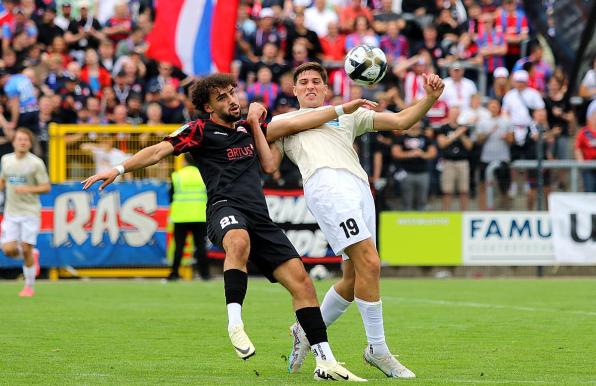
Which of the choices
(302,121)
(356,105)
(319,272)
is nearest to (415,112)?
(356,105)

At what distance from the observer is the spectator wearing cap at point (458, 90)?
70.7 feet

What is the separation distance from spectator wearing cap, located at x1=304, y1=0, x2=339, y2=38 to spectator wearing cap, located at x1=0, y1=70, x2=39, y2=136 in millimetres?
6296

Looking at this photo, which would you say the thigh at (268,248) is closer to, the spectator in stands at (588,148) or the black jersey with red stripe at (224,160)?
the black jersey with red stripe at (224,160)

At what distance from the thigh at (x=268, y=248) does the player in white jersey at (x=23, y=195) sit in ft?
28.1

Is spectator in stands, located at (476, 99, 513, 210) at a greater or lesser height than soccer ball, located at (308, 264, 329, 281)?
greater

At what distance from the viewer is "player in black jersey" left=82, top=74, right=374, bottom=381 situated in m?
7.93

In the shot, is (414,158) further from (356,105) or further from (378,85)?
(356,105)

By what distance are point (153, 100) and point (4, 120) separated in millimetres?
2634

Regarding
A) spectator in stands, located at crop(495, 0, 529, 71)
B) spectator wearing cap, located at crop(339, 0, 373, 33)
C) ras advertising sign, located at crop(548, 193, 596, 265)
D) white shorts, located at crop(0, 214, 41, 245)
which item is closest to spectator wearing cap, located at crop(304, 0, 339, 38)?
spectator wearing cap, located at crop(339, 0, 373, 33)

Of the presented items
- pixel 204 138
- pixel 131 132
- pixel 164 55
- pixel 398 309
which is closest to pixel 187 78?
pixel 164 55

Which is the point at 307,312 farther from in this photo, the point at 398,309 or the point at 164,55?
the point at 164,55

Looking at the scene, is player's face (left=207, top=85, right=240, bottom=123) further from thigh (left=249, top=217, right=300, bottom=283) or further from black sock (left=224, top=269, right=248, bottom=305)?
black sock (left=224, top=269, right=248, bottom=305)

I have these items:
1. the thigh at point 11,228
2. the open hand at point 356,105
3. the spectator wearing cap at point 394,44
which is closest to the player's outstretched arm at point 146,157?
the open hand at point 356,105

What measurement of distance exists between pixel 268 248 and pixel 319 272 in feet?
37.8
